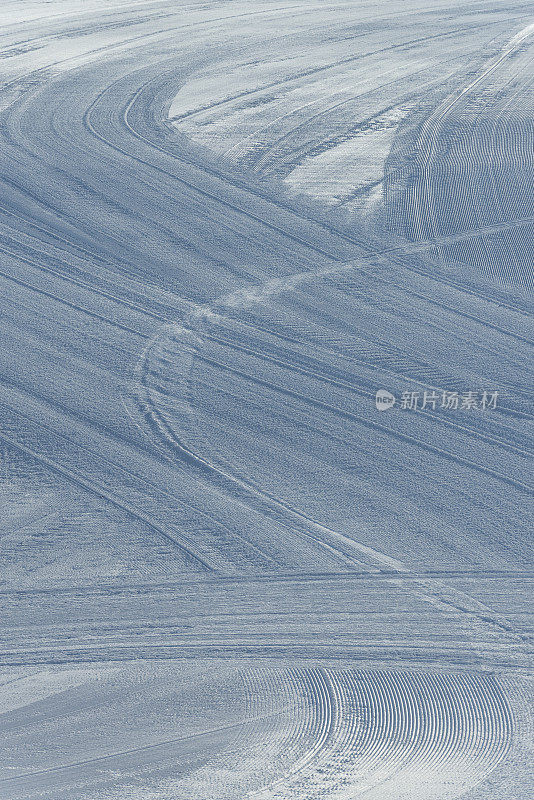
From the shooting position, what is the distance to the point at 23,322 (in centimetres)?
853

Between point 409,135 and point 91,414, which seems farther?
point 409,135

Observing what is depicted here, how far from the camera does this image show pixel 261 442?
7.27 m

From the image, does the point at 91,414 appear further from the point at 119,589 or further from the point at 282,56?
the point at 282,56

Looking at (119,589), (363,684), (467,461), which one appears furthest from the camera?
(467,461)

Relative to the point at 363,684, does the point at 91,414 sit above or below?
above

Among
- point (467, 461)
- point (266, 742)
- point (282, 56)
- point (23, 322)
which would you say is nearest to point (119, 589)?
point (266, 742)

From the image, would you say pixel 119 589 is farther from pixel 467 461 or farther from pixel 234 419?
pixel 467 461

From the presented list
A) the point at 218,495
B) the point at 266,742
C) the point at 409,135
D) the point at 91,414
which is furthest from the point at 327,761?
the point at 409,135

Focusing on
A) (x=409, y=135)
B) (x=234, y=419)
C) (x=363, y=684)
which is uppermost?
(x=409, y=135)

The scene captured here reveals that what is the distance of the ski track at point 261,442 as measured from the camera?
16.9 feet

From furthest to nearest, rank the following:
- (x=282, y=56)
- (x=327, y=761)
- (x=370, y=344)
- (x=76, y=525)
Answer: (x=282, y=56)
(x=370, y=344)
(x=76, y=525)
(x=327, y=761)

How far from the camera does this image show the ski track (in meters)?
5.14

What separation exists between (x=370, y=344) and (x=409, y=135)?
4.77 m

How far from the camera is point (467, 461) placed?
7.12 m
